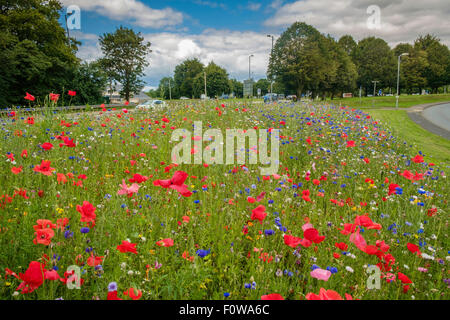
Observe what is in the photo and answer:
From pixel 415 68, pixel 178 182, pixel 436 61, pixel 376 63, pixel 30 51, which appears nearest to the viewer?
pixel 178 182

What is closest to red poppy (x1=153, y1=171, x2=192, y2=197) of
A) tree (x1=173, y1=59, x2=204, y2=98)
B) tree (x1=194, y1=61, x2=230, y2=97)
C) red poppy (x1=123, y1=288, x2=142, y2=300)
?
red poppy (x1=123, y1=288, x2=142, y2=300)

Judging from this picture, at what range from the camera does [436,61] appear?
6019 cm

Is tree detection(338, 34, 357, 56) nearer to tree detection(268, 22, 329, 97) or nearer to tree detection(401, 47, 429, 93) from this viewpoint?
tree detection(401, 47, 429, 93)

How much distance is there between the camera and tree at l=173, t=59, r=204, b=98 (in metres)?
87.3

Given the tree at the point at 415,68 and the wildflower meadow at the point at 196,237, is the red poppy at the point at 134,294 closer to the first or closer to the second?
Result: the wildflower meadow at the point at 196,237

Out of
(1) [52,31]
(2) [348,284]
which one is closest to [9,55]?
(1) [52,31]

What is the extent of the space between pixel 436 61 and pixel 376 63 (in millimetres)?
16407

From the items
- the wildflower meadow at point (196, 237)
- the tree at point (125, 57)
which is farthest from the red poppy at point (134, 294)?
the tree at point (125, 57)

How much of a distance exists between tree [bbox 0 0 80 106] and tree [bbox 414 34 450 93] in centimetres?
6973

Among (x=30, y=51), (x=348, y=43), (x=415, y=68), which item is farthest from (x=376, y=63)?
(x=30, y=51)

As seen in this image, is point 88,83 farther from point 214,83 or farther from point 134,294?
point 214,83

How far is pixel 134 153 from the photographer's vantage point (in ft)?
15.1
